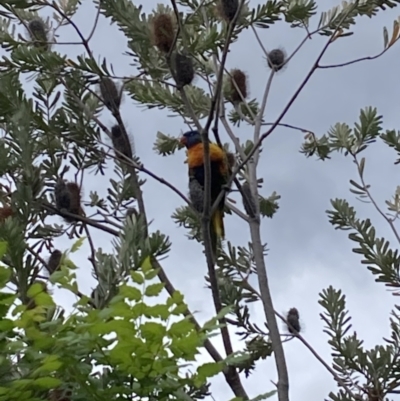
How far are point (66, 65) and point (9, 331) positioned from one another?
0.93 meters

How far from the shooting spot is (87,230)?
1588mm

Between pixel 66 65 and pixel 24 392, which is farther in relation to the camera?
pixel 66 65

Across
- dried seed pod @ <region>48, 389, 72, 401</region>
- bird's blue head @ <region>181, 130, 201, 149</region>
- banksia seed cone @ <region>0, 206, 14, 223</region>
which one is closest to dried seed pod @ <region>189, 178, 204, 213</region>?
banksia seed cone @ <region>0, 206, 14, 223</region>

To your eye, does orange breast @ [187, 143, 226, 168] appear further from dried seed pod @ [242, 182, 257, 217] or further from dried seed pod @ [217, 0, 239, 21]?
dried seed pod @ [217, 0, 239, 21]

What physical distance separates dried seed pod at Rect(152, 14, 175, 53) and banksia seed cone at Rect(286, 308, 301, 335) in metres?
0.74

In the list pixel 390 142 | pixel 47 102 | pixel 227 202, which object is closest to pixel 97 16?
pixel 47 102

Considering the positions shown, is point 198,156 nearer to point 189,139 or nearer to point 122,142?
point 189,139

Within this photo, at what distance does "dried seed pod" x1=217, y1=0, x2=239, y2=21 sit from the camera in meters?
1.41

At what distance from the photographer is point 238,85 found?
2.01 meters

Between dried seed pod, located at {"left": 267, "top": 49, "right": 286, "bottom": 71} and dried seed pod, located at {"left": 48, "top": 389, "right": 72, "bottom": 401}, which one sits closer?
dried seed pod, located at {"left": 48, "top": 389, "right": 72, "bottom": 401}

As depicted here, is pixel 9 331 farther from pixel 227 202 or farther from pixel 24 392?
pixel 227 202

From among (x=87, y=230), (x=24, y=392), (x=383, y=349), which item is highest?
(x=87, y=230)

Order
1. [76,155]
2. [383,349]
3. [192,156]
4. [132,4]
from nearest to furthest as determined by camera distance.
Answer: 1. [132,4]
2. [383,349]
3. [76,155]
4. [192,156]

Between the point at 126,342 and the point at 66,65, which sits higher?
the point at 66,65
